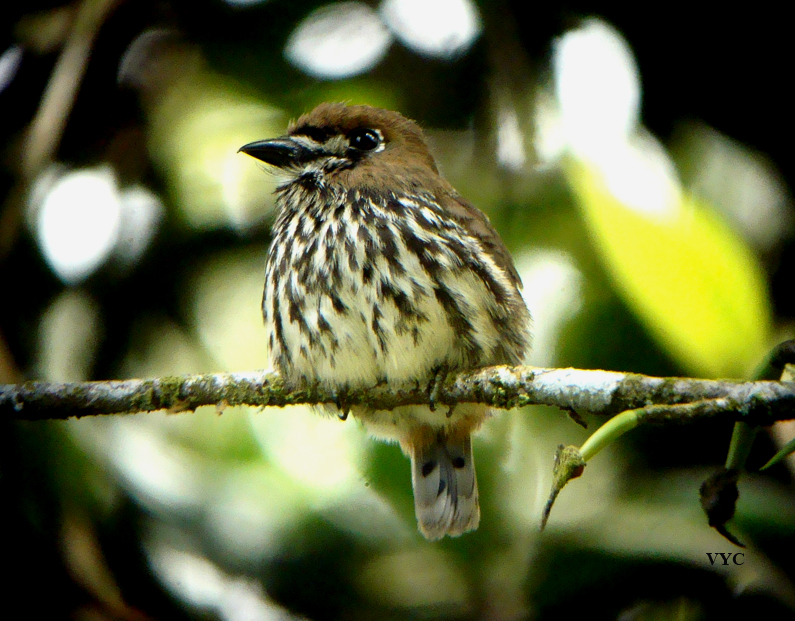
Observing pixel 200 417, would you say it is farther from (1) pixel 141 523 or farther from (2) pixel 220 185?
(2) pixel 220 185

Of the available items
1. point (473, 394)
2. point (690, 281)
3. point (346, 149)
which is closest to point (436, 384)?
point (473, 394)

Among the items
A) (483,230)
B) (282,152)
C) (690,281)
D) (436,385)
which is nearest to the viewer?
(690,281)

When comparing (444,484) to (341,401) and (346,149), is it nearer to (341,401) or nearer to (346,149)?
(341,401)

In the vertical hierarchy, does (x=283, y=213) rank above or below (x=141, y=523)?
above

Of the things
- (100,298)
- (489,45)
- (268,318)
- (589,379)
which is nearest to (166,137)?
(100,298)

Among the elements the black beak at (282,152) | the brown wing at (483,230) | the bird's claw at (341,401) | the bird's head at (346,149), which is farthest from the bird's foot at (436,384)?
the black beak at (282,152)

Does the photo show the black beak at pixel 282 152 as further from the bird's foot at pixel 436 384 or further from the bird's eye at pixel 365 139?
the bird's foot at pixel 436 384

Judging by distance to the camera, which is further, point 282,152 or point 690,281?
point 282,152

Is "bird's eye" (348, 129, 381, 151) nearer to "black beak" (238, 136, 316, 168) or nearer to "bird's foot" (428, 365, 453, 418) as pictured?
"black beak" (238, 136, 316, 168)
